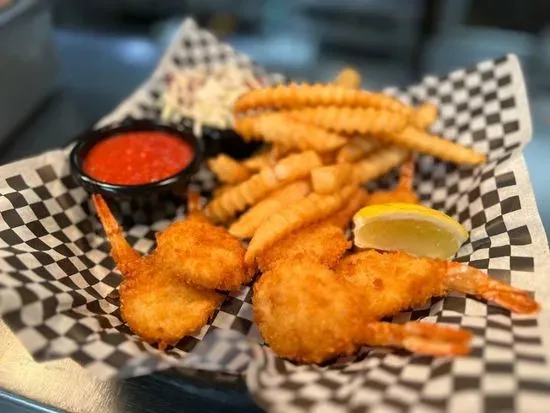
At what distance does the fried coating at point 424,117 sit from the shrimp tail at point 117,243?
1490 millimetres

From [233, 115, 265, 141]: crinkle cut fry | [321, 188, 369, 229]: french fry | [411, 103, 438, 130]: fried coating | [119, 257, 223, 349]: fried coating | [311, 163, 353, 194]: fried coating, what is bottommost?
[119, 257, 223, 349]: fried coating

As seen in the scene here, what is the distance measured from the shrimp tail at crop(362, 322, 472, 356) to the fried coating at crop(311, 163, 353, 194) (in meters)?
0.74

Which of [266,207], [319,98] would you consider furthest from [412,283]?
[319,98]

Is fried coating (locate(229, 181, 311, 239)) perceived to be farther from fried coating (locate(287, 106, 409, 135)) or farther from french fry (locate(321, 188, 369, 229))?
fried coating (locate(287, 106, 409, 135))

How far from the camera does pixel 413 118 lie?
2.94 meters

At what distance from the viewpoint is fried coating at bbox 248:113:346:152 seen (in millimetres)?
2672

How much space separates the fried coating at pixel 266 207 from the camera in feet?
8.25

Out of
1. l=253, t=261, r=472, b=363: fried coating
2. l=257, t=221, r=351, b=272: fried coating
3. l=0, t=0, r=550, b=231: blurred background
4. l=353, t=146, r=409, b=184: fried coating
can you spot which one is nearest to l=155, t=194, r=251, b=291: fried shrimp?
l=257, t=221, r=351, b=272: fried coating

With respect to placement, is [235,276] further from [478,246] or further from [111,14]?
[111,14]

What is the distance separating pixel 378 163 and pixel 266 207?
638 millimetres

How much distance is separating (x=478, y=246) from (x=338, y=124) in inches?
32.1

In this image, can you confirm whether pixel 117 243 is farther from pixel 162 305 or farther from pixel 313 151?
pixel 313 151

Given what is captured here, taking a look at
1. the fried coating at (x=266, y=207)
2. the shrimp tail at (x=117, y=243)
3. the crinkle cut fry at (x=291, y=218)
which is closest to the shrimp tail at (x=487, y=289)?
the crinkle cut fry at (x=291, y=218)

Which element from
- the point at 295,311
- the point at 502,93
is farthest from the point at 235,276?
the point at 502,93
